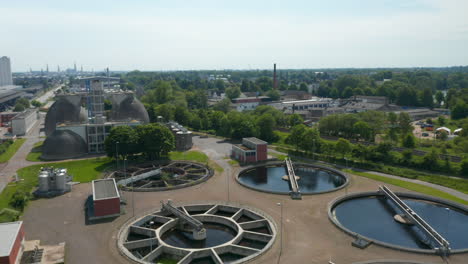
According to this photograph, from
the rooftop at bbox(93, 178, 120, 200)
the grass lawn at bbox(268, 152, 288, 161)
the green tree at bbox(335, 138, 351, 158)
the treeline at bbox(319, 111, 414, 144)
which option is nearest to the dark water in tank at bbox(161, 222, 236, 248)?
the rooftop at bbox(93, 178, 120, 200)

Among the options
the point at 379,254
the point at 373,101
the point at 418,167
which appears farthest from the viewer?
the point at 373,101

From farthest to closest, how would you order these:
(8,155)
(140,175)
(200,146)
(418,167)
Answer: (200,146)
(8,155)
(418,167)
(140,175)

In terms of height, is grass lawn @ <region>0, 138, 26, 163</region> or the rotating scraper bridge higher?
grass lawn @ <region>0, 138, 26, 163</region>

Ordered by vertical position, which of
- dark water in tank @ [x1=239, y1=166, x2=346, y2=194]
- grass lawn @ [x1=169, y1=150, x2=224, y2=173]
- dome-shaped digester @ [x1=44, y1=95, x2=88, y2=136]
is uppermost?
dome-shaped digester @ [x1=44, y1=95, x2=88, y2=136]

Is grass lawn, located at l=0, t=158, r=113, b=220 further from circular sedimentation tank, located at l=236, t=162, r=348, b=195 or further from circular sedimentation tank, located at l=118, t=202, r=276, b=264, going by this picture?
circular sedimentation tank, located at l=236, t=162, r=348, b=195

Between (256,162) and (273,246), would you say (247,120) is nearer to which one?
(256,162)

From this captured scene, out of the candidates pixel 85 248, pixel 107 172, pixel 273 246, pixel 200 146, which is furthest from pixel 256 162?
pixel 85 248

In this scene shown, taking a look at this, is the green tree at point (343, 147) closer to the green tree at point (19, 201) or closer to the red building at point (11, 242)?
the green tree at point (19, 201)

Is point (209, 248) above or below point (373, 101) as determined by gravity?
below
